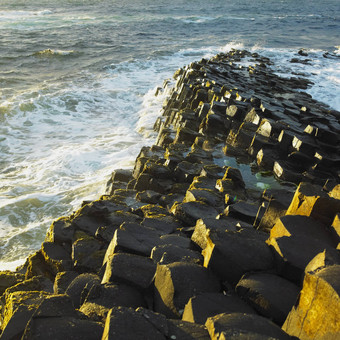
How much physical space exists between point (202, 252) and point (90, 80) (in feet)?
61.9

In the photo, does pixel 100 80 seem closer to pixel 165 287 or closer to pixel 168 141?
pixel 168 141

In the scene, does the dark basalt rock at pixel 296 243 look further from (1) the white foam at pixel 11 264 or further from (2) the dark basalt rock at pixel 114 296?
(1) the white foam at pixel 11 264

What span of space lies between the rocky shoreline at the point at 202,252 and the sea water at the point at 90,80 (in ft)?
6.46

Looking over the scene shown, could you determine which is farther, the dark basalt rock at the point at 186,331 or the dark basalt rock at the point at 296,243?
the dark basalt rock at the point at 296,243

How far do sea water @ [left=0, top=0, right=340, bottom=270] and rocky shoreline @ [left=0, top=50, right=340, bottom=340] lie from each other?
1.97 m

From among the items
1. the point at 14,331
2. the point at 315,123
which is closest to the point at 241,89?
the point at 315,123

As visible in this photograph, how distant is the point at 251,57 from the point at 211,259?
23950mm

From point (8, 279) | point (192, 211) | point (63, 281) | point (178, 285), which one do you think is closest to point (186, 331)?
point (178, 285)

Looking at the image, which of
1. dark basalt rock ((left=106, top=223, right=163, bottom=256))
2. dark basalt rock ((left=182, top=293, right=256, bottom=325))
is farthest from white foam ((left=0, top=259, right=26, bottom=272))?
dark basalt rock ((left=182, top=293, right=256, bottom=325))

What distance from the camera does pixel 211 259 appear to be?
154 inches

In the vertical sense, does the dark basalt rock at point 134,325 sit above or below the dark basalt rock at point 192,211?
above

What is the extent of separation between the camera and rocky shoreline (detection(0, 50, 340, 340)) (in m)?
3.01

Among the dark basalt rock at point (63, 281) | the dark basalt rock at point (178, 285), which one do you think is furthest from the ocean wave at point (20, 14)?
the dark basalt rock at point (178, 285)

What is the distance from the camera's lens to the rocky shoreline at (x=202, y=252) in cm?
301
